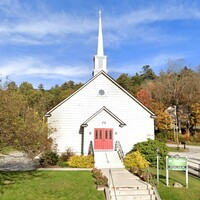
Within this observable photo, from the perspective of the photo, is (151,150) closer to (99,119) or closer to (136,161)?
(136,161)

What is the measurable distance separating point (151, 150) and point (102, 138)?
16.9 feet

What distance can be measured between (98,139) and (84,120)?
8.64 feet

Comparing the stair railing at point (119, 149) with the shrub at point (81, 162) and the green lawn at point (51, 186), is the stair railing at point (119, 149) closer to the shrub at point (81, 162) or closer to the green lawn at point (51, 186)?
the shrub at point (81, 162)

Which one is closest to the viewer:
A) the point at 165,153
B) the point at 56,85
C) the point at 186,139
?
the point at 165,153

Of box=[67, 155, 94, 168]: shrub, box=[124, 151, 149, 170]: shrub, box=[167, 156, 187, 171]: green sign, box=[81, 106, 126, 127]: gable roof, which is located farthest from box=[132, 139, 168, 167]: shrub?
box=[167, 156, 187, 171]: green sign

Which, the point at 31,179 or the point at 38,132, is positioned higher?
the point at 38,132

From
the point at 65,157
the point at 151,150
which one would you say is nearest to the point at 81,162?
the point at 65,157

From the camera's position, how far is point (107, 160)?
2625cm

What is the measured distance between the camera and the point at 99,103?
31672 millimetres

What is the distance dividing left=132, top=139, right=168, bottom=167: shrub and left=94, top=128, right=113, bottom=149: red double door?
9.94ft

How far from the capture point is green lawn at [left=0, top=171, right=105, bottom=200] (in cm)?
1584

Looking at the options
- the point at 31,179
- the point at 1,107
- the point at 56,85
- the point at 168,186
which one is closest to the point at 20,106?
the point at 1,107

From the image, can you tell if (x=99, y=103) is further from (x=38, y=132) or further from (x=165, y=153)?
(x=38, y=132)

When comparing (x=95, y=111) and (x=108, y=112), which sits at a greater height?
(x=95, y=111)
